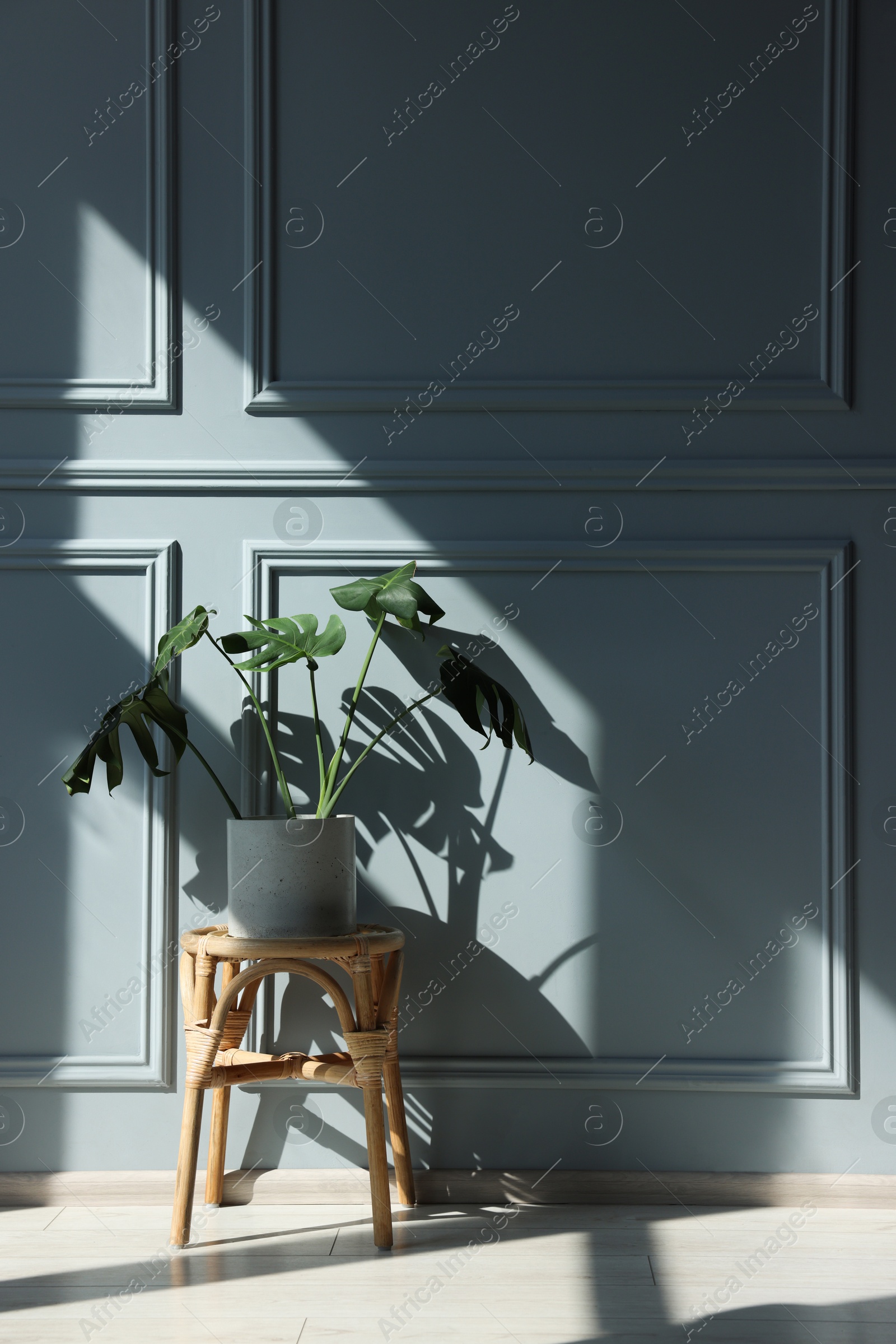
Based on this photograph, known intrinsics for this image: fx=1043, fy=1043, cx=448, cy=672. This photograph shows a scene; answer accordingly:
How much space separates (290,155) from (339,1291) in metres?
1.98

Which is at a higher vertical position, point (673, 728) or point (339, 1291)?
point (673, 728)

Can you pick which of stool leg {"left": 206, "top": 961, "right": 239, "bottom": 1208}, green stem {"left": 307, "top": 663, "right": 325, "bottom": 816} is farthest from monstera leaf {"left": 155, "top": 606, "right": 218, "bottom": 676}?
stool leg {"left": 206, "top": 961, "right": 239, "bottom": 1208}

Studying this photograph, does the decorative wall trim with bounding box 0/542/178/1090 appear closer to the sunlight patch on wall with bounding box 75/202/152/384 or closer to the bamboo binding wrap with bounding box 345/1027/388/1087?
the sunlight patch on wall with bounding box 75/202/152/384

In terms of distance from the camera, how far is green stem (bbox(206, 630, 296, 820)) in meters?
1.79

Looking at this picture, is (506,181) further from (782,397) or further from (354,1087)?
(354,1087)

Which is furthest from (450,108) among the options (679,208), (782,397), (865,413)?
Result: (865,413)

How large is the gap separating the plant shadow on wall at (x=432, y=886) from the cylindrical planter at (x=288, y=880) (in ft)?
0.83

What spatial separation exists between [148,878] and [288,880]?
1.37 ft

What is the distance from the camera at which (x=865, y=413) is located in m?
2.00

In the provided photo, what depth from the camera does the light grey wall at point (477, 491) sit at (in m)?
1.97

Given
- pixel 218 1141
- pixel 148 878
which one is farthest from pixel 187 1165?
pixel 148 878

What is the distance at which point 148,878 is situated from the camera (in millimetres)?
1985

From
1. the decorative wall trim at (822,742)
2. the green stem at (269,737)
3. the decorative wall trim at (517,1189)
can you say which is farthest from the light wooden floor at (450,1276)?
the green stem at (269,737)

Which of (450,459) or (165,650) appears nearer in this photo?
(165,650)
